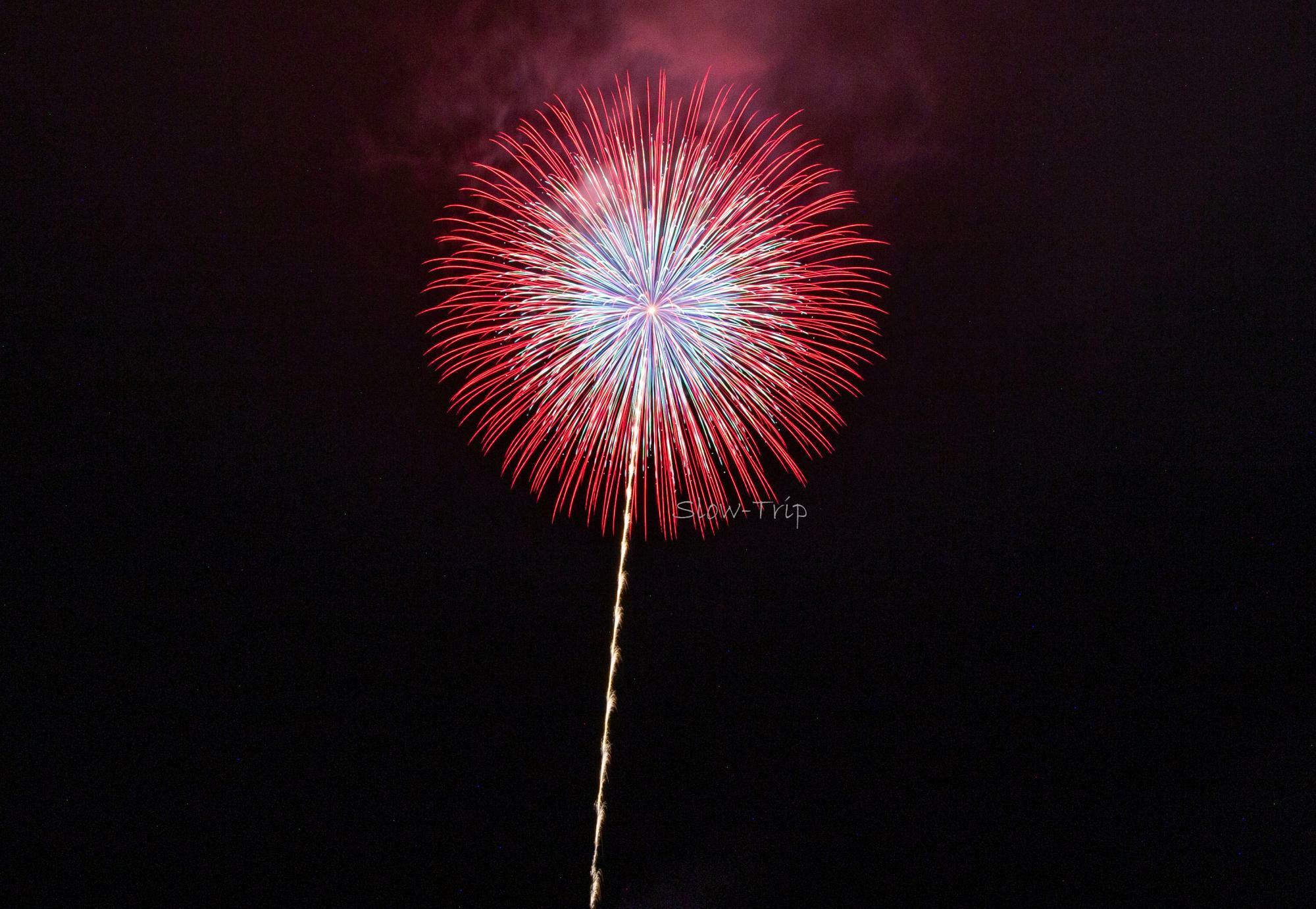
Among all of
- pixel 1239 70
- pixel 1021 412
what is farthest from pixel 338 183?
pixel 1239 70

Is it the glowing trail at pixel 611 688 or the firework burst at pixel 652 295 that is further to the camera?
the glowing trail at pixel 611 688

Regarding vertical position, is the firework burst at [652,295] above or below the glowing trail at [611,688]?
above

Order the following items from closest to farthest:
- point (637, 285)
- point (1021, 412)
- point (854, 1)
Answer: point (637, 285)
point (854, 1)
point (1021, 412)

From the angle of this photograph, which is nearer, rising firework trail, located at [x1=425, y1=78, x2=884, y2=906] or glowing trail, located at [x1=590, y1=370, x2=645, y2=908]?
Result: rising firework trail, located at [x1=425, y1=78, x2=884, y2=906]

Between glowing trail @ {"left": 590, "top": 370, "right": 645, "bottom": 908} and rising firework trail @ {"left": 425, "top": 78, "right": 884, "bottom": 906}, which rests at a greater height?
rising firework trail @ {"left": 425, "top": 78, "right": 884, "bottom": 906}

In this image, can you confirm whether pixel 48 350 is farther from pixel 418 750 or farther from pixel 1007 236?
pixel 1007 236

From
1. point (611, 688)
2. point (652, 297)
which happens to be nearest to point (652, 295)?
point (652, 297)
